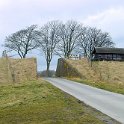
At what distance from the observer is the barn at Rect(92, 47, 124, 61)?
77931mm

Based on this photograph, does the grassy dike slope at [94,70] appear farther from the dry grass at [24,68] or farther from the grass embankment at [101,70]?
the dry grass at [24,68]

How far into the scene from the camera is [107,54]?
79.2 m

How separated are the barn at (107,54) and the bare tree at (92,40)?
16590 mm

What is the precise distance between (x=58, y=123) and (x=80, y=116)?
2.02 meters

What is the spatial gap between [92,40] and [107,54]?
20.6m

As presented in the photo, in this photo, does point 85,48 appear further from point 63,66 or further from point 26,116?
point 26,116

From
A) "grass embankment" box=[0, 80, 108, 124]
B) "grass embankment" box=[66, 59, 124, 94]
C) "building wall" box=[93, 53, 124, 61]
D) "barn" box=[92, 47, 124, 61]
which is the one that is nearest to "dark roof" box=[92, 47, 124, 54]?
"barn" box=[92, 47, 124, 61]

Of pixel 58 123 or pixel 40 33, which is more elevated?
pixel 40 33

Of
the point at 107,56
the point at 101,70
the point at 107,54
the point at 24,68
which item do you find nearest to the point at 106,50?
the point at 107,54

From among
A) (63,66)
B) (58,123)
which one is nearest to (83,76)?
(63,66)

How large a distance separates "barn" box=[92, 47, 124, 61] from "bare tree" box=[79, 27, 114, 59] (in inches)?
653

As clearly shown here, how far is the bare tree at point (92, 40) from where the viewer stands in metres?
98.3

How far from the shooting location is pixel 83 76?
55.8m

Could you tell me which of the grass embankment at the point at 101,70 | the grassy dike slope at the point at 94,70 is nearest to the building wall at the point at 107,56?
the grassy dike slope at the point at 94,70
